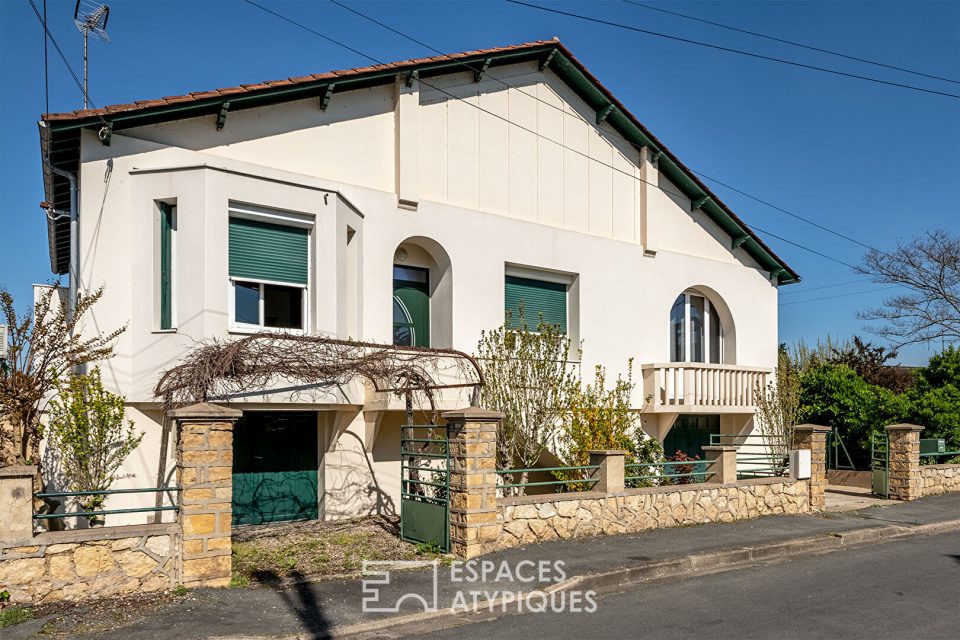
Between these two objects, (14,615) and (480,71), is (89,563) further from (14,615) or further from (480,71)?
(480,71)

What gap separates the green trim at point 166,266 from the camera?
11398 millimetres

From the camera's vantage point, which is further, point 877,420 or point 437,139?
point 877,420

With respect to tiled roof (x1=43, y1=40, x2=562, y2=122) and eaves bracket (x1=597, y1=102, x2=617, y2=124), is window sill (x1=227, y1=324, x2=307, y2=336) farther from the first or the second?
eaves bracket (x1=597, y1=102, x2=617, y2=124)

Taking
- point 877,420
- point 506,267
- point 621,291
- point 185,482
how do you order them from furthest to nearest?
point 877,420
point 621,291
point 506,267
point 185,482

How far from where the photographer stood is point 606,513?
12.5 meters

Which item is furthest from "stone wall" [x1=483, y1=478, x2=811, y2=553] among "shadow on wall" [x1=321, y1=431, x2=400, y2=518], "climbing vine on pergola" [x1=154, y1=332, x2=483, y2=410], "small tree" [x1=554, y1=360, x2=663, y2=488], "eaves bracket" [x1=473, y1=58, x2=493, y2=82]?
"eaves bracket" [x1=473, y1=58, x2=493, y2=82]

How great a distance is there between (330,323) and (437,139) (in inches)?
169

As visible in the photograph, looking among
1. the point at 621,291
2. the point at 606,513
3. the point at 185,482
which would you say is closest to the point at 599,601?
the point at 606,513

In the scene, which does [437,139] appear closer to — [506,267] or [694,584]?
[506,267]

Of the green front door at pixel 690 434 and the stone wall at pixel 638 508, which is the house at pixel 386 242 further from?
the stone wall at pixel 638 508

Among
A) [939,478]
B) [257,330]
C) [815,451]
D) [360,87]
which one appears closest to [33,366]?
[257,330]

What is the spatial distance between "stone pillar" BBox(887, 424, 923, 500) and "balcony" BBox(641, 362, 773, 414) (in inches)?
122

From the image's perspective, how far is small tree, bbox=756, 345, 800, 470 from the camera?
1914 cm

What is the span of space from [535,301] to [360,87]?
5.21 m
